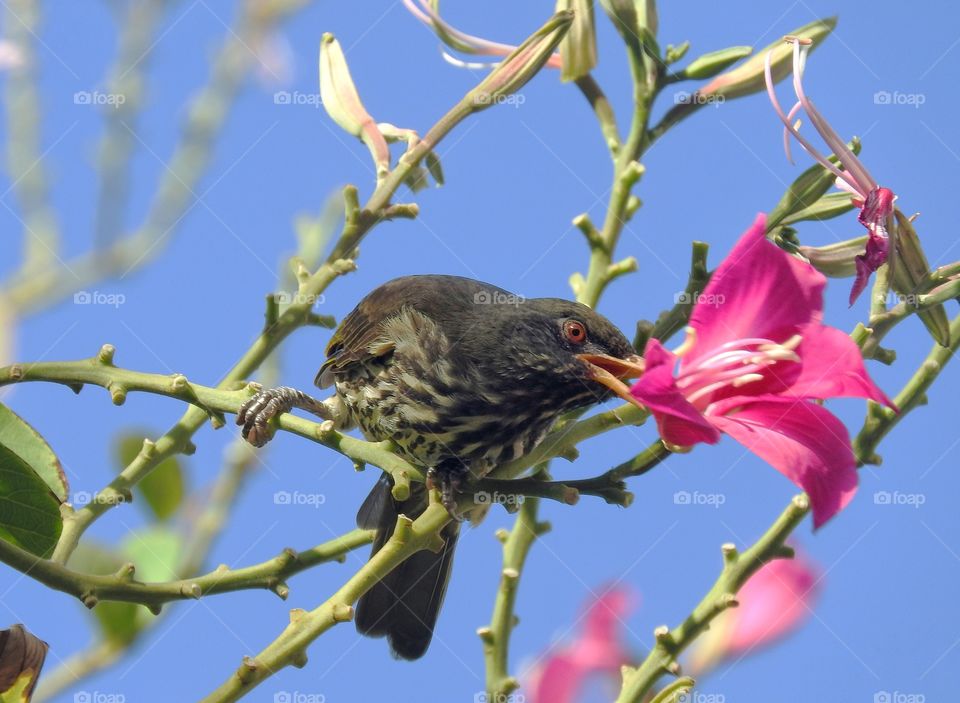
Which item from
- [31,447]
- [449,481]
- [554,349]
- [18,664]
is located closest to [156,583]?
[18,664]

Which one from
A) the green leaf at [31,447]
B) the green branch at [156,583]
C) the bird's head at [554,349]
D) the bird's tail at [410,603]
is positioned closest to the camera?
the green branch at [156,583]

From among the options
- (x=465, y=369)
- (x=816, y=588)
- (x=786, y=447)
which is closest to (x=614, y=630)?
(x=816, y=588)

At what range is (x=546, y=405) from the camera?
8.68 ft

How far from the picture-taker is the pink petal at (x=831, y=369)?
140 centimetres

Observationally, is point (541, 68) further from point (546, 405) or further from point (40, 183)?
point (40, 183)

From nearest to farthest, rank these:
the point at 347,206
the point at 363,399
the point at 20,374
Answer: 1. the point at 20,374
2. the point at 347,206
3. the point at 363,399

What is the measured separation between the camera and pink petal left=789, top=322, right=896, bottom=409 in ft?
4.61

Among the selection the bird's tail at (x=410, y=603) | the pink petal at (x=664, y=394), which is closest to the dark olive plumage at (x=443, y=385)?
the bird's tail at (x=410, y=603)

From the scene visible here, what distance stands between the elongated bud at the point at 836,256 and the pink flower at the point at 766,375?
1.51ft

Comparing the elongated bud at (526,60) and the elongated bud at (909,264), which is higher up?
the elongated bud at (526,60)

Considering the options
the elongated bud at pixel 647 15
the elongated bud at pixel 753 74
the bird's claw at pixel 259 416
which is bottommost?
the bird's claw at pixel 259 416

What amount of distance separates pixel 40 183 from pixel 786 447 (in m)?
1.92

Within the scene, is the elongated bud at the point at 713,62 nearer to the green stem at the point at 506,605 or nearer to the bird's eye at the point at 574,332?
the bird's eye at the point at 574,332

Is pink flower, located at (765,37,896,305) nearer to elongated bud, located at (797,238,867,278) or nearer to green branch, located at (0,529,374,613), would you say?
elongated bud, located at (797,238,867,278)
